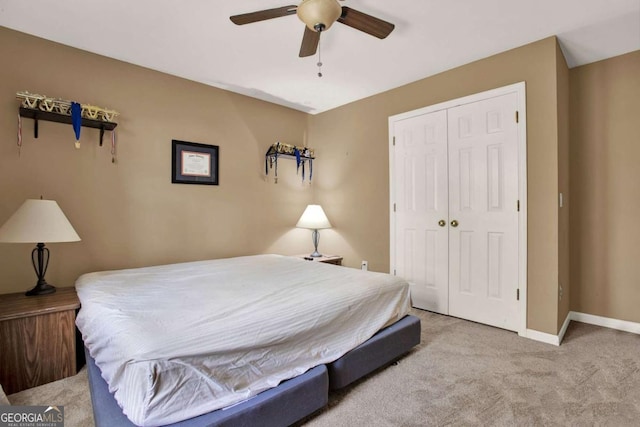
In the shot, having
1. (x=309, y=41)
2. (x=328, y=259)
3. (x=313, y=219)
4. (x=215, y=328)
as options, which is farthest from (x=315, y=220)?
(x=215, y=328)

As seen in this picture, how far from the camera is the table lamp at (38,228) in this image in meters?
2.08

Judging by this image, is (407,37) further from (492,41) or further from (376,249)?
(376,249)

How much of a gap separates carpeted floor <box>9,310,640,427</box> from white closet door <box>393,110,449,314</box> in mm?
836

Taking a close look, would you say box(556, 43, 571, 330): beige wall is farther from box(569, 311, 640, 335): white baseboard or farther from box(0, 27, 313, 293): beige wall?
box(0, 27, 313, 293): beige wall

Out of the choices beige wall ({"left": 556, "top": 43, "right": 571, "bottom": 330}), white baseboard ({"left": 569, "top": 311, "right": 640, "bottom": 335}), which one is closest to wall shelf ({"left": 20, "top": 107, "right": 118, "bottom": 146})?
beige wall ({"left": 556, "top": 43, "right": 571, "bottom": 330})

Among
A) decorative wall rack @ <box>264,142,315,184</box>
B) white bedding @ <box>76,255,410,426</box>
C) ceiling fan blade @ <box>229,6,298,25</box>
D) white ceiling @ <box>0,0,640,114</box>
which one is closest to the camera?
white bedding @ <box>76,255,410,426</box>

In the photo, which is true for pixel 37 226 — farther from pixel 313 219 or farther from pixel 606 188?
pixel 606 188

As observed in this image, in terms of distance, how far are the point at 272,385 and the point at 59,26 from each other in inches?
118

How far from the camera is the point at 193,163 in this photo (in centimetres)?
339

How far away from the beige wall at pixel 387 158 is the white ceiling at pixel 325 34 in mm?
171

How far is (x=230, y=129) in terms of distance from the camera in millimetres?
3711

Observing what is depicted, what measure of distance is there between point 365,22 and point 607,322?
3346 mm

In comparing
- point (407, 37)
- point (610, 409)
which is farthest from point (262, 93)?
point (610, 409)

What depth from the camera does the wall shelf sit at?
244 cm
